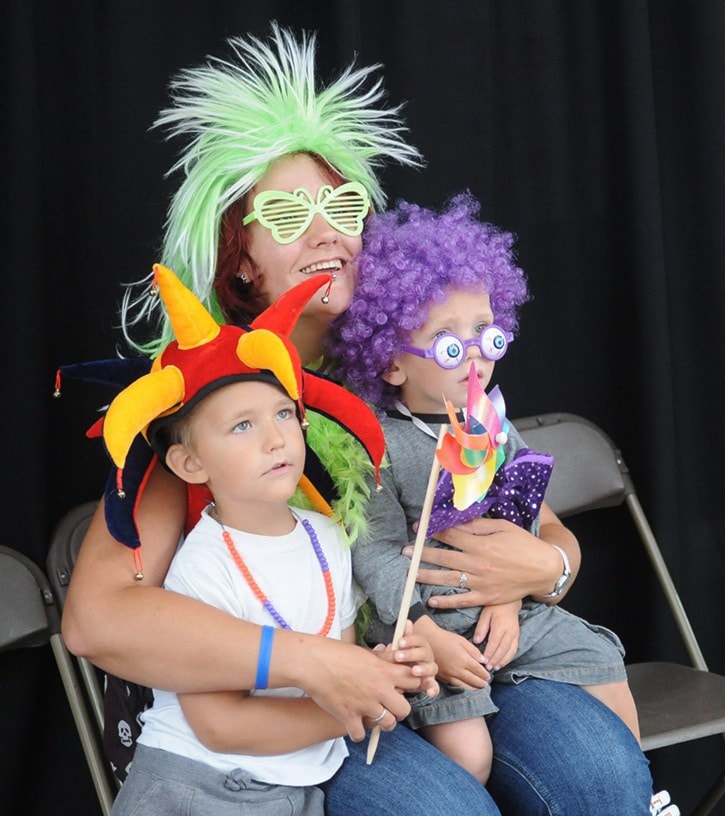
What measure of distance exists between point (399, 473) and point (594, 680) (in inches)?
15.2

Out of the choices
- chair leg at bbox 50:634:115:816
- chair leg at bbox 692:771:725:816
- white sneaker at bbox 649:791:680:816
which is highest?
chair leg at bbox 50:634:115:816

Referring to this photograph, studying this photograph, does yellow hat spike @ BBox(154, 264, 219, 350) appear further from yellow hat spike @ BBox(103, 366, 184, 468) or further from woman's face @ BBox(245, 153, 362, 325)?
woman's face @ BBox(245, 153, 362, 325)

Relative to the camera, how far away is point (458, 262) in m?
1.58

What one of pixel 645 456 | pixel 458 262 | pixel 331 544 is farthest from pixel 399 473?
pixel 645 456

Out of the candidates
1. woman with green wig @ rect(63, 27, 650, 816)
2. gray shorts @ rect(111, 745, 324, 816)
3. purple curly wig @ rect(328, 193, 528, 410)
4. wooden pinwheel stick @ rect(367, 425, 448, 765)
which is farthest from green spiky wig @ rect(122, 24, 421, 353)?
gray shorts @ rect(111, 745, 324, 816)

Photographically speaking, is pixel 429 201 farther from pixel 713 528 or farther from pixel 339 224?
pixel 713 528

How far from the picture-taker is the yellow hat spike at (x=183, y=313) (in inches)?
53.4

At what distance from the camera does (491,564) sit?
1558 mm

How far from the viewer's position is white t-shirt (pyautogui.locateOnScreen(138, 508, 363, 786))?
54.2 inches

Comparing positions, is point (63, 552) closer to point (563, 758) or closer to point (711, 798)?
point (563, 758)

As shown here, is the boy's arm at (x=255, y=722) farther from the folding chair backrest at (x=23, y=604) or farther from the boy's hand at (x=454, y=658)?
the folding chair backrest at (x=23, y=604)

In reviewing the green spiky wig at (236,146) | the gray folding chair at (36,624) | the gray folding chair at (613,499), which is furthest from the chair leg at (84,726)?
the gray folding chair at (613,499)

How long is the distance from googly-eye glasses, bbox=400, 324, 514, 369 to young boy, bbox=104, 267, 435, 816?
0.16 metres

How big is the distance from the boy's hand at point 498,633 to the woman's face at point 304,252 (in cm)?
46
